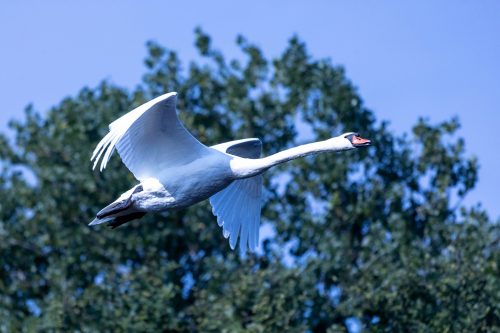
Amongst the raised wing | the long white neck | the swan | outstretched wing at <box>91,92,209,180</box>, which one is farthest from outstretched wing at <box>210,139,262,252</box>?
the long white neck

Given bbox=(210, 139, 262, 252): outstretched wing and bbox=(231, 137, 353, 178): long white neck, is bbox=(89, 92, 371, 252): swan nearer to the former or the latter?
bbox=(231, 137, 353, 178): long white neck

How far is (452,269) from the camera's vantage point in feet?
69.9

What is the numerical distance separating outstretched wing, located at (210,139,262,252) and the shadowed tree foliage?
5.15m

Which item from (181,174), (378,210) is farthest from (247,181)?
(378,210)

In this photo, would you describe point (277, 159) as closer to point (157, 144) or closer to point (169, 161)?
point (169, 161)

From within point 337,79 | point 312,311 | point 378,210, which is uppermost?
point 337,79

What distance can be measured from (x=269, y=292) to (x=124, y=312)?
2298 mm

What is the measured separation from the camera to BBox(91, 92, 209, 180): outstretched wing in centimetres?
1409

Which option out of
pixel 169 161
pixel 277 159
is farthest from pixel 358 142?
pixel 169 161

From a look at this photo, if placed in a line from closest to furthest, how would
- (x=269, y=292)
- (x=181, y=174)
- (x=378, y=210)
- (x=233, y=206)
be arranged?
(x=181, y=174), (x=233, y=206), (x=269, y=292), (x=378, y=210)

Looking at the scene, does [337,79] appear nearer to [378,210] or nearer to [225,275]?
[378,210]

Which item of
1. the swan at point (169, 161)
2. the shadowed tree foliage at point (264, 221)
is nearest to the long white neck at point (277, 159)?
the swan at point (169, 161)

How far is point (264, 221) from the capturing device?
24609 millimetres

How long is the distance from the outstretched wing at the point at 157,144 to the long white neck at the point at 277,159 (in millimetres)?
486
